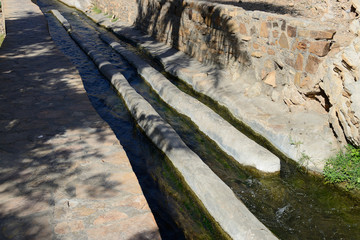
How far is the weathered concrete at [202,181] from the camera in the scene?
128 inches

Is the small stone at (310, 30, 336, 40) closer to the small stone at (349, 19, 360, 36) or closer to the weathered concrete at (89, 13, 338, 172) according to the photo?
the small stone at (349, 19, 360, 36)

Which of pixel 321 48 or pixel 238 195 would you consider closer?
pixel 238 195

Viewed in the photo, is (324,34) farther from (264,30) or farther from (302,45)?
(264,30)

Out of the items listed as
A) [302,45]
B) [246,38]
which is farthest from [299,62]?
[246,38]

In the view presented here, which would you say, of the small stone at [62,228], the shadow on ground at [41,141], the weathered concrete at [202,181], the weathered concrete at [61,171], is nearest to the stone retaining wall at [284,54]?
the weathered concrete at [202,181]

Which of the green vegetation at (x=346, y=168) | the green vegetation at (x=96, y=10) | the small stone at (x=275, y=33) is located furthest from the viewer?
the green vegetation at (x=96, y=10)

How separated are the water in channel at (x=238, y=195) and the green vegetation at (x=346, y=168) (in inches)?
5.6

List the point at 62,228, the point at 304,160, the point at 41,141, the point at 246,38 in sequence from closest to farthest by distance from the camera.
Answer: the point at 62,228
the point at 41,141
the point at 304,160
the point at 246,38

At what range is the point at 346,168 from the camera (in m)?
4.13

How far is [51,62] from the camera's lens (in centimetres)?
637

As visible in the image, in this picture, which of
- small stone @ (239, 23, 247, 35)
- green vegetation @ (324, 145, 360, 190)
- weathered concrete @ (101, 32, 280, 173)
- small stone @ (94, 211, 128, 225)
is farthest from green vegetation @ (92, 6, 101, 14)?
small stone @ (94, 211, 128, 225)

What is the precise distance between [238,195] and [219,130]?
133 cm

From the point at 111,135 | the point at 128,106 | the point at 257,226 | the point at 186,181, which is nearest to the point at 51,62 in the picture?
the point at 128,106

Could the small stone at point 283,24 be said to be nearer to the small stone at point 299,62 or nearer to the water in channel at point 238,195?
the small stone at point 299,62
